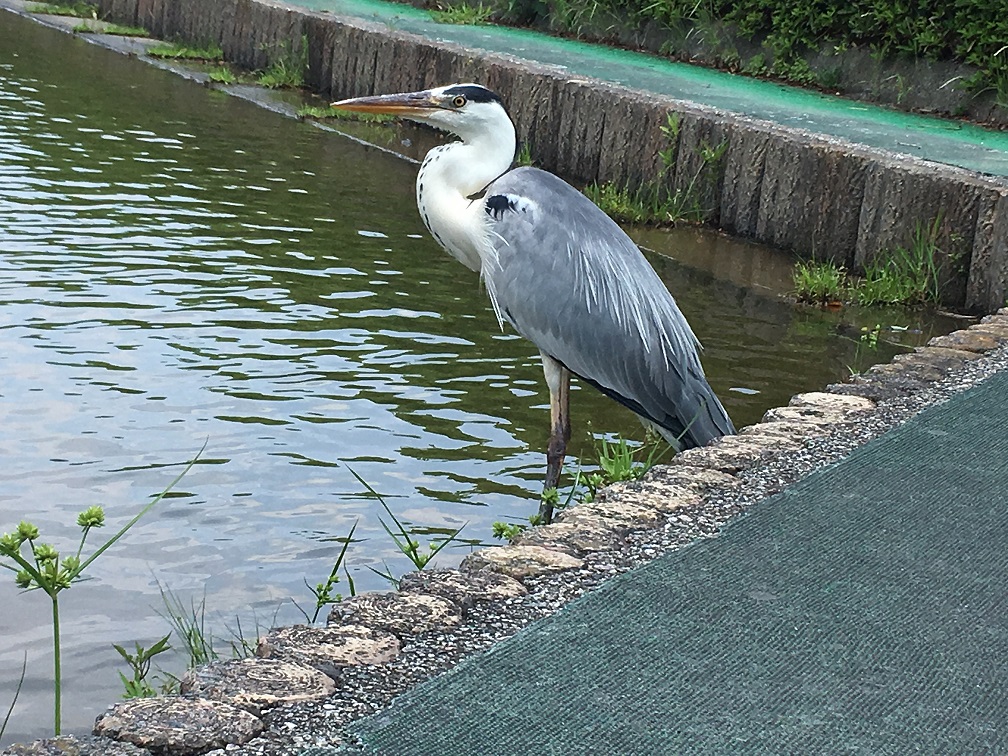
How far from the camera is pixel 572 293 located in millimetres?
4949

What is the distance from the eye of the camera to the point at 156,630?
13.0 ft

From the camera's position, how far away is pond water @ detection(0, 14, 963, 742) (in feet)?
14.2

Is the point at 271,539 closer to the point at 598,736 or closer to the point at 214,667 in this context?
the point at 214,667

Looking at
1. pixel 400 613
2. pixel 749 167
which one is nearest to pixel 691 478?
pixel 400 613

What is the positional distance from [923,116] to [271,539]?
7492 millimetres

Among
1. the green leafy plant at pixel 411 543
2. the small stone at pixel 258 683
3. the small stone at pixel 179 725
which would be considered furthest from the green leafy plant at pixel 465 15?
the small stone at pixel 179 725

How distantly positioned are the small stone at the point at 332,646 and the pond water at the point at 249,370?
103 centimetres

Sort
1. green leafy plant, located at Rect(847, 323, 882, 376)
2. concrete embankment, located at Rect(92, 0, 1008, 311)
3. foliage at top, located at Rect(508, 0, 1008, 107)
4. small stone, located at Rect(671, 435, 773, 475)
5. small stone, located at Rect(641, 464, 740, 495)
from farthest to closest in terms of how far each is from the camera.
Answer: foliage at top, located at Rect(508, 0, 1008, 107) → concrete embankment, located at Rect(92, 0, 1008, 311) → green leafy plant, located at Rect(847, 323, 882, 376) → small stone, located at Rect(671, 435, 773, 475) → small stone, located at Rect(641, 464, 740, 495)

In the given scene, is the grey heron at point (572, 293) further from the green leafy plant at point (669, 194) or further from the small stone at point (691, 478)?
the green leafy plant at point (669, 194)

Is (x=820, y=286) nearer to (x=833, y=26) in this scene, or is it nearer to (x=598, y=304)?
(x=598, y=304)

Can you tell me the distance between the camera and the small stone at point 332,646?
8.56 ft

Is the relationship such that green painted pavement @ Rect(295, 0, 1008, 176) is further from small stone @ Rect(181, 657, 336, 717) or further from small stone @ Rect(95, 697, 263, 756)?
small stone @ Rect(95, 697, 263, 756)

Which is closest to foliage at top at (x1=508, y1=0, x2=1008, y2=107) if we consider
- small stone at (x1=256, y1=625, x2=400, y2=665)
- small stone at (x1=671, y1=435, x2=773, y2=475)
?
small stone at (x1=671, y1=435, x2=773, y2=475)

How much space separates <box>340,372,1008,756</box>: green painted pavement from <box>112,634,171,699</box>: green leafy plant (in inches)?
35.5
